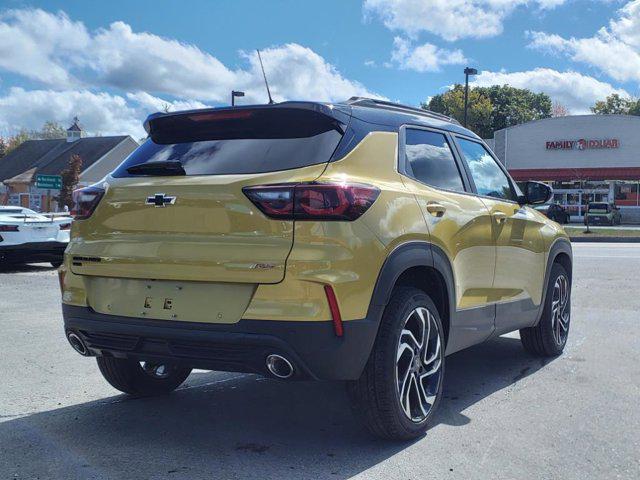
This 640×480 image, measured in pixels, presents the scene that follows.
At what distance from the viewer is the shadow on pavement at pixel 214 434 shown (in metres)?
3.39

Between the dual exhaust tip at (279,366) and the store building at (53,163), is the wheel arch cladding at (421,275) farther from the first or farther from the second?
the store building at (53,163)

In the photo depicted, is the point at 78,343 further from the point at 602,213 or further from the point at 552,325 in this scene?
the point at 602,213

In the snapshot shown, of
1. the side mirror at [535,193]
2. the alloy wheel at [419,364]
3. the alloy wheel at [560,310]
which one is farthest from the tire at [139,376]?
the alloy wheel at [560,310]

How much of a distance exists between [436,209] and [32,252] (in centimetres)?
1115

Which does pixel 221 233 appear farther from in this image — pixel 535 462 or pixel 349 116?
pixel 535 462

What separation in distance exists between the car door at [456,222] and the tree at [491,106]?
68663 millimetres

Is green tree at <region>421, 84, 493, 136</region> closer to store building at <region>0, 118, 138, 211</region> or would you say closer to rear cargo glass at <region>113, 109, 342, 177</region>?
store building at <region>0, 118, 138, 211</region>

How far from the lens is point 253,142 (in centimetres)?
367

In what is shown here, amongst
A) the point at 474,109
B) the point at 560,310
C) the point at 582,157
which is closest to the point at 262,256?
the point at 560,310

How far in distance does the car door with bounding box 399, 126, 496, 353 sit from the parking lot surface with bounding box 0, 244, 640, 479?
0.60m

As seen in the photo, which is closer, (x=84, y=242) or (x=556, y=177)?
(x=84, y=242)

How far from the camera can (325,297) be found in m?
3.23

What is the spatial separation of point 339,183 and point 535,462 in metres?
1.74

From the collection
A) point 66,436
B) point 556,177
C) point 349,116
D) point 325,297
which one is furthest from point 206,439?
point 556,177
